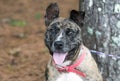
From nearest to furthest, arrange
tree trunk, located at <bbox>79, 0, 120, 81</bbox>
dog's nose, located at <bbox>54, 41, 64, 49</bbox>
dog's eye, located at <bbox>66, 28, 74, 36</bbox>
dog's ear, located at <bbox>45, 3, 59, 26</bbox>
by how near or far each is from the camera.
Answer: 1. dog's nose, located at <bbox>54, 41, 64, 49</bbox>
2. dog's eye, located at <bbox>66, 28, 74, 36</bbox>
3. dog's ear, located at <bbox>45, 3, 59, 26</bbox>
4. tree trunk, located at <bbox>79, 0, 120, 81</bbox>

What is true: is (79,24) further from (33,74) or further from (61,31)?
(33,74)

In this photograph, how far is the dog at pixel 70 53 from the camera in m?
6.50

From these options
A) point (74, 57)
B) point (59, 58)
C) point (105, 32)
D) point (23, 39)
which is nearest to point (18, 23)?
point (23, 39)

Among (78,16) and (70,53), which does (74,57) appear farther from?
(78,16)

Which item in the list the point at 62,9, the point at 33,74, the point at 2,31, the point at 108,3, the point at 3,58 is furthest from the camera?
the point at 62,9

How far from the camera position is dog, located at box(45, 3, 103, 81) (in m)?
6.50

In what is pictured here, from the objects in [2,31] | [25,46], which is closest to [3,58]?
[25,46]

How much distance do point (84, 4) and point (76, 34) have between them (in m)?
1.09

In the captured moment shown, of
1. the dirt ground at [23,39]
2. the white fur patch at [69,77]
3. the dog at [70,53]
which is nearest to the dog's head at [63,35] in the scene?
the dog at [70,53]

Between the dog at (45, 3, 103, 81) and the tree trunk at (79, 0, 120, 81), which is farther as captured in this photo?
the tree trunk at (79, 0, 120, 81)

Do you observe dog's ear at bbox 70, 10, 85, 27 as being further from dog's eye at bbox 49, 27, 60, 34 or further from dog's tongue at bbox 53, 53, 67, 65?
dog's tongue at bbox 53, 53, 67, 65

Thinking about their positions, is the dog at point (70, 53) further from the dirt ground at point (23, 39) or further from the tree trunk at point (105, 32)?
the dirt ground at point (23, 39)

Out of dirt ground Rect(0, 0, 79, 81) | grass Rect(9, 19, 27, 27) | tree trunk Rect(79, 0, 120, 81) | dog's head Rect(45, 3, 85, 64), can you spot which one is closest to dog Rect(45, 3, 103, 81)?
dog's head Rect(45, 3, 85, 64)

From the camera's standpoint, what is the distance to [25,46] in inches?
414
